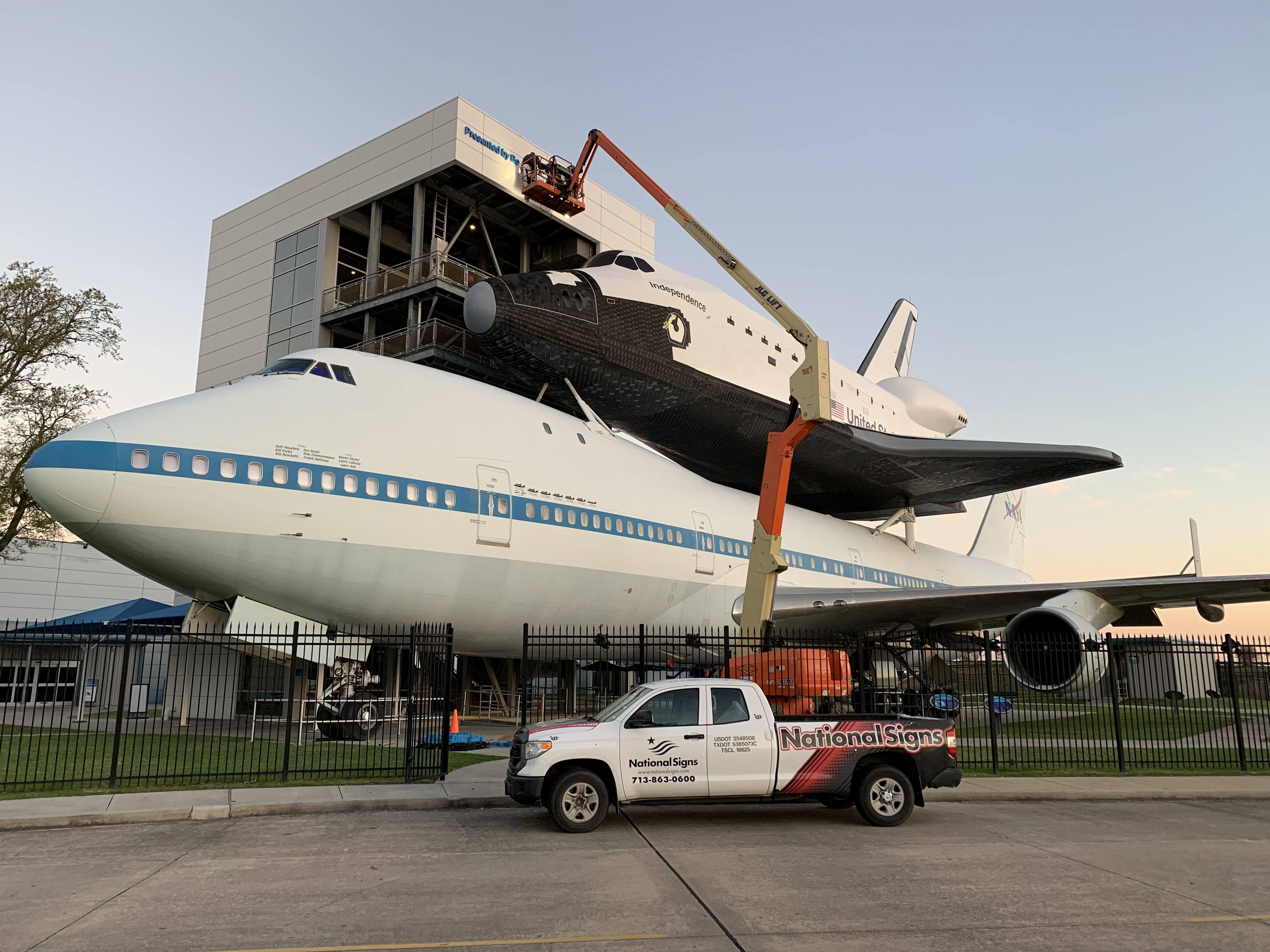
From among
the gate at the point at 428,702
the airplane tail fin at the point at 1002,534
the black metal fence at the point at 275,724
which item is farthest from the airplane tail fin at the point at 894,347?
the gate at the point at 428,702

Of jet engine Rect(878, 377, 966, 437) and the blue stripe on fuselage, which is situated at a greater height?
jet engine Rect(878, 377, 966, 437)

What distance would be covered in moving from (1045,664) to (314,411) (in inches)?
549

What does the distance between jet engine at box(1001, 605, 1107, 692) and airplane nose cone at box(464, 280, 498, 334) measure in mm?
12613

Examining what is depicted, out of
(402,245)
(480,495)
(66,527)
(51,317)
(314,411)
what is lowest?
(66,527)

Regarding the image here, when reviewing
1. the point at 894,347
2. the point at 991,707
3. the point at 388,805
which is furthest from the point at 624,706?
the point at 894,347

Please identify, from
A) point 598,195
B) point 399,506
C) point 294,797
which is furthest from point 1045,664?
point 598,195

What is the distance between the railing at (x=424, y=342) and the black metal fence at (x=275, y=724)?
10417 mm

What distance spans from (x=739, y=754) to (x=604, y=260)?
1621 cm

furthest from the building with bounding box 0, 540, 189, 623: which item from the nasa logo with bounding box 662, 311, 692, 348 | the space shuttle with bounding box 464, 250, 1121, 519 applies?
the nasa logo with bounding box 662, 311, 692, 348

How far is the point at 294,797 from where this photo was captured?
35.2ft

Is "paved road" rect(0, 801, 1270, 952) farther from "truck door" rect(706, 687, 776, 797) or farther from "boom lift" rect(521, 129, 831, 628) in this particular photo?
"boom lift" rect(521, 129, 831, 628)

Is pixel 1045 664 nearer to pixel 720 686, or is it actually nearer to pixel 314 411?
pixel 720 686

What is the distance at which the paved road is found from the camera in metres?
5.58

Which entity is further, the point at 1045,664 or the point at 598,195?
the point at 598,195
